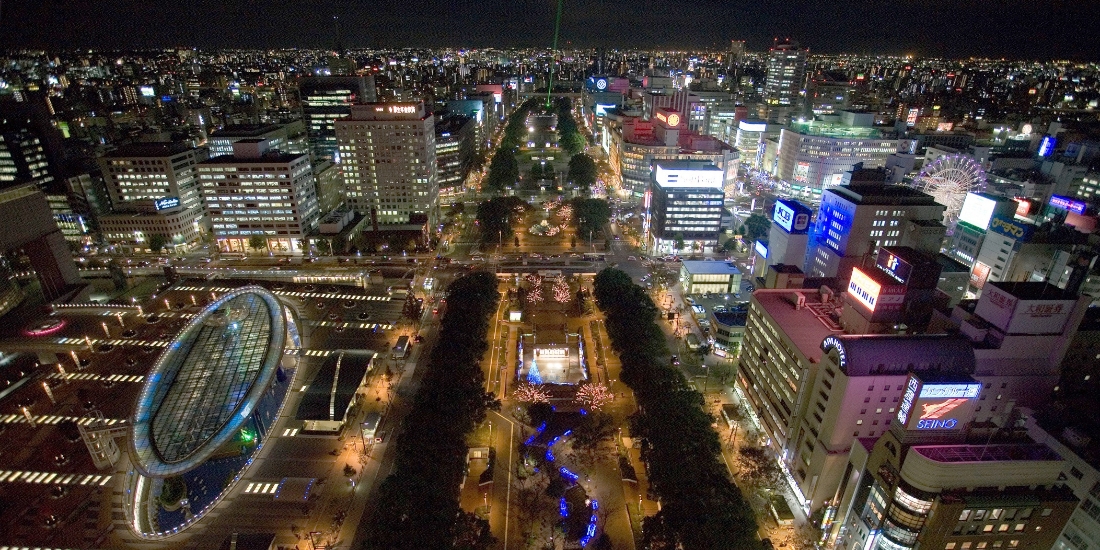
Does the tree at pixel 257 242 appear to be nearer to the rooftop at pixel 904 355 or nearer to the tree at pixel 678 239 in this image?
the tree at pixel 678 239

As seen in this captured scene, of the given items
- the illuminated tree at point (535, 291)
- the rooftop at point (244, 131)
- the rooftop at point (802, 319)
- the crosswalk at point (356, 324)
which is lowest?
the crosswalk at point (356, 324)

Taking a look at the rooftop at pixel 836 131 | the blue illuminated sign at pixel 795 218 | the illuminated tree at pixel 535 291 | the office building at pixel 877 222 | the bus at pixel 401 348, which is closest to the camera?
the bus at pixel 401 348

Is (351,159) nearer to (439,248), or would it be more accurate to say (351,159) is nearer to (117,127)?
(439,248)

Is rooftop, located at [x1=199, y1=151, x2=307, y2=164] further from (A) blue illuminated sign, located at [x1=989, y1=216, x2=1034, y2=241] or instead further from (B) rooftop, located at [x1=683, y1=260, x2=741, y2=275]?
(A) blue illuminated sign, located at [x1=989, y1=216, x2=1034, y2=241]

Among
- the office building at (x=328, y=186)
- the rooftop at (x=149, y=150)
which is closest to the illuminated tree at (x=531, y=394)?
the office building at (x=328, y=186)

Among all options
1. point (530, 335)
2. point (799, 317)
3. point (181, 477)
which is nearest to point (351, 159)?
point (530, 335)

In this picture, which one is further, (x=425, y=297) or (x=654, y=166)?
(x=654, y=166)

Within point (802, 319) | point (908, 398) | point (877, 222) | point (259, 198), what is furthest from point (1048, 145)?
point (259, 198)

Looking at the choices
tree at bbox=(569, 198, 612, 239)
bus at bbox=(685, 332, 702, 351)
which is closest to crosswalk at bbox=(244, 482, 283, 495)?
bus at bbox=(685, 332, 702, 351)
